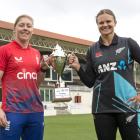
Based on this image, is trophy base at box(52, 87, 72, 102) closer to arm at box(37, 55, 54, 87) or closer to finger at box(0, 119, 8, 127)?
arm at box(37, 55, 54, 87)

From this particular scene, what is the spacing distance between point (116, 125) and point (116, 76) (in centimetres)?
45

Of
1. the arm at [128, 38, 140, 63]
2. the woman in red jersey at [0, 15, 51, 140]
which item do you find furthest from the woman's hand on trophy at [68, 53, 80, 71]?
the arm at [128, 38, 140, 63]

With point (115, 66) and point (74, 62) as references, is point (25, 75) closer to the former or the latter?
point (74, 62)

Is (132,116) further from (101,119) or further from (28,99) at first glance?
(28,99)

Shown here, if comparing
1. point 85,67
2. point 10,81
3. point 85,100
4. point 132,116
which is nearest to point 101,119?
point 132,116

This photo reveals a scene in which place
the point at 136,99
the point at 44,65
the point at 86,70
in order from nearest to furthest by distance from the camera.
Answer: the point at 136,99
the point at 86,70
the point at 44,65

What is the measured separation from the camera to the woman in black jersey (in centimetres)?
414

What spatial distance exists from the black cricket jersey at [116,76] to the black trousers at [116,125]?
51mm

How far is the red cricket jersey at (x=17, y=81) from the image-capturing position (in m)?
4.32

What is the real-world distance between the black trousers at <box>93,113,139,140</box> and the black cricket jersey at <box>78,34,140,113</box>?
0.17 feet

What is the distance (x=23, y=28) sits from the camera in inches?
171

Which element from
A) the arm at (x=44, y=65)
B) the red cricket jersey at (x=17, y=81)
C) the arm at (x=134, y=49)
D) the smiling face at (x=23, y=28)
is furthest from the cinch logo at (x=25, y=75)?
the arm at (x=134, y=49)

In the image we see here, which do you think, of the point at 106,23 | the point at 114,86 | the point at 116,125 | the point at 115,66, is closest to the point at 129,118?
the point at 116,125

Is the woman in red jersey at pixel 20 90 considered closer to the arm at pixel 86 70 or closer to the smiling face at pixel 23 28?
the smiling face at pixel 23 28
